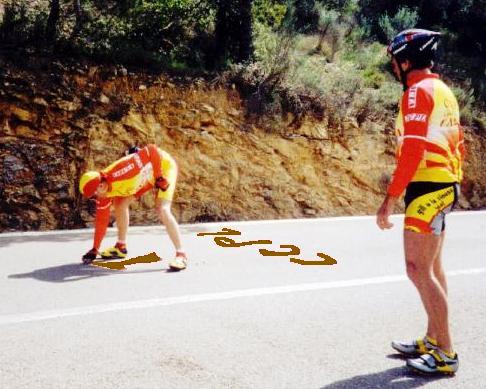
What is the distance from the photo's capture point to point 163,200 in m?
6.52

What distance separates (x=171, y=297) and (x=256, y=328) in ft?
3.55

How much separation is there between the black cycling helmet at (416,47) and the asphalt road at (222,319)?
6.38 ft

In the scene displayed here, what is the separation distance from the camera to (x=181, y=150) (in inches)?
441

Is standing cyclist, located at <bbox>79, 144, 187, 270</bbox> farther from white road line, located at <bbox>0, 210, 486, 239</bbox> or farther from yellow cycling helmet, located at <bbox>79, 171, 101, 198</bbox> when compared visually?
white road line, located at <bbox>0, 210, 486, 239</bbox>

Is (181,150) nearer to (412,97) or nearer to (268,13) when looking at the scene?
(268,13)

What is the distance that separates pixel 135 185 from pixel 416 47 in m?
3.77

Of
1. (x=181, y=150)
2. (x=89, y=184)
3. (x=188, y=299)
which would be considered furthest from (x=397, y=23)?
(x=188, y=299)

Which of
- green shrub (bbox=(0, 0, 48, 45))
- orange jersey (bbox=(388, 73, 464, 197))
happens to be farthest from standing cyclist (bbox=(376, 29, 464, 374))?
green shrub (bbox=(0, 0, 48, 45))

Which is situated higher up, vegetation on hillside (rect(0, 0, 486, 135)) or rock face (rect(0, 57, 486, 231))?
vegetation on hillside (rect(0, 0, 486, 135))

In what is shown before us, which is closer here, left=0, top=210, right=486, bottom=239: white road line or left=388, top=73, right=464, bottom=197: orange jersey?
left=388, top=73, right=464, bottom=197: orange jersey

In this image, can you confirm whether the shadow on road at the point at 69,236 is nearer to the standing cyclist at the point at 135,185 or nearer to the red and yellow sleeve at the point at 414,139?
the standing cyclist at the point at 135,185

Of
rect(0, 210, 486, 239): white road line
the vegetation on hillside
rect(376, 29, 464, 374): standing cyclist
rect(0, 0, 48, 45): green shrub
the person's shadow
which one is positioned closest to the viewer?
the person's shadow

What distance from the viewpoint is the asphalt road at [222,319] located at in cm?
354

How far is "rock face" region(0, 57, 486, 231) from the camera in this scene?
32.6 feet
